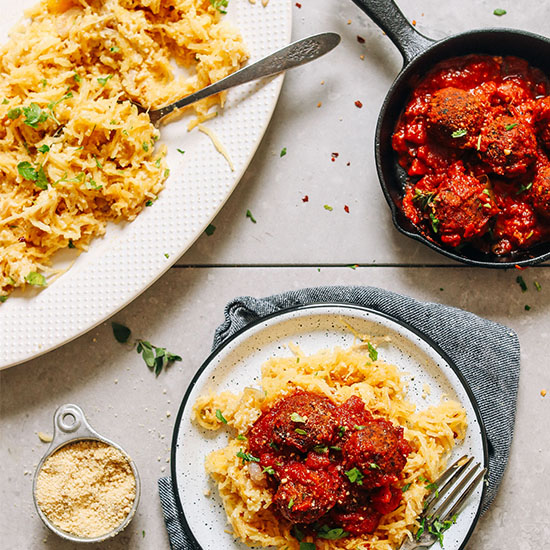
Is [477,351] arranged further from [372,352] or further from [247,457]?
[247,457]

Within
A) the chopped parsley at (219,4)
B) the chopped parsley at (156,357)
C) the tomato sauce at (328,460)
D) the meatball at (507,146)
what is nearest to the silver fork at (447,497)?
the tomato sauce at (328,460)

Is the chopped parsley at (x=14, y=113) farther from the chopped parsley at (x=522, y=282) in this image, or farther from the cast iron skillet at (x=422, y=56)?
the chopped parsley at (x=522, y=282)

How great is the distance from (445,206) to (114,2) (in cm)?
199

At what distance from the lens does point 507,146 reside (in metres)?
3.21

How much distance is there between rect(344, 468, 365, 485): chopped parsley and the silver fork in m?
0.45

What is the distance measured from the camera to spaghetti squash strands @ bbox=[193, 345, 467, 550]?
3.16 metres

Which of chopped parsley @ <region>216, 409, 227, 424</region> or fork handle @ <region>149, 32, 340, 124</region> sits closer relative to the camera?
chopped parsley @ <region>216, 409, 227, 424</region>

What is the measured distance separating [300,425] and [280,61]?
182 centimetres

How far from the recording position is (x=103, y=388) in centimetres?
377

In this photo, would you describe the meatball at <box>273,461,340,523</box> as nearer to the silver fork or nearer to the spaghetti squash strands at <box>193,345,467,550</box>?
the spaghetti squash strands at <box>193,345,467,550</box>

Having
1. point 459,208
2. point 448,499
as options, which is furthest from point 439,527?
point 459,208

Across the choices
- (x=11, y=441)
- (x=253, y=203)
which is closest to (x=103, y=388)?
(x=11, y=441)

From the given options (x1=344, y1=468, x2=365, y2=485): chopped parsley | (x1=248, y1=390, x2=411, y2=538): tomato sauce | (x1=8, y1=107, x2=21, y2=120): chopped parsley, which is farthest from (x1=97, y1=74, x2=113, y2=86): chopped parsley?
(x1=344, y1=468, x2=365, y2=485): chopped parsley

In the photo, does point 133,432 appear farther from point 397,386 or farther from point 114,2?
point 114,2
